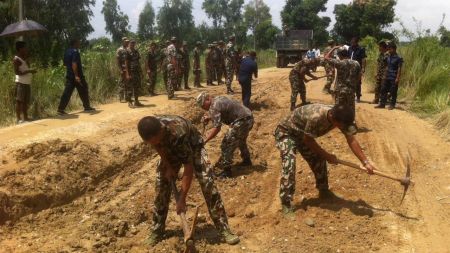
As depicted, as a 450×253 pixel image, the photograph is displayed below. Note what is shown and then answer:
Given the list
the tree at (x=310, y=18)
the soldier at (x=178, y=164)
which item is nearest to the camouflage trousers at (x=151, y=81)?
the soldier at (x=178, y=164)

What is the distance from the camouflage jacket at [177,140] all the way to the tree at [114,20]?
161ft

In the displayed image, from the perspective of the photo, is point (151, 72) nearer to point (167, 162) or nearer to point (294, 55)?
point (167, 162)

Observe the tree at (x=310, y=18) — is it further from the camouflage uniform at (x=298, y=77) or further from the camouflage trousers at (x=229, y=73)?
the camouflage uniform at (x=298, y=77)

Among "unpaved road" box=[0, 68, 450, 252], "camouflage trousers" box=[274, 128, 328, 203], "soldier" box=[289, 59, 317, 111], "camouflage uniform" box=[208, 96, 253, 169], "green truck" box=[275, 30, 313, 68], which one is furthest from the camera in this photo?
"green truck" box=[275, 30, 313, 68]

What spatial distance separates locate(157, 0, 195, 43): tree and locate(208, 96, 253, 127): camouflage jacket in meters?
44.2

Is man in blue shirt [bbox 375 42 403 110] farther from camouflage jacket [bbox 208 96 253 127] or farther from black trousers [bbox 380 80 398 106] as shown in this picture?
camouflage jacket [bbox 208 96 253 127]

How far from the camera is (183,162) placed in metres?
4.15

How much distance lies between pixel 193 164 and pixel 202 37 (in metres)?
51.4

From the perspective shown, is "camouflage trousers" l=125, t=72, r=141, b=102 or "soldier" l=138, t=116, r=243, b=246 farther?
"camouflage trousers" l=125, t=72, r=141, b=102

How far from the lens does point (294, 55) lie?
26641 mm

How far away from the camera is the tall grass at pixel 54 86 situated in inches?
357

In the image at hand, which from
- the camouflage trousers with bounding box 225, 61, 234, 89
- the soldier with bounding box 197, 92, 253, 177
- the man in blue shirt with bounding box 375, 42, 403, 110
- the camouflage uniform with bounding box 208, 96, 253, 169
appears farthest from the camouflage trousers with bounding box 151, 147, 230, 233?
the camouflage trousers with bounding box 225, 61, 234, 89

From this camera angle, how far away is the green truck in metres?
26.3

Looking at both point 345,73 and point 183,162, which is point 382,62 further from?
point 183,162
